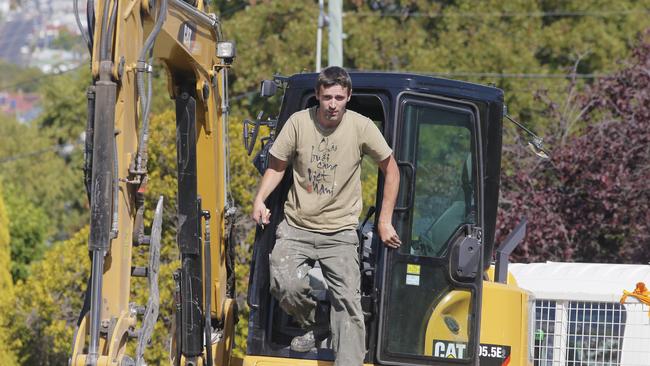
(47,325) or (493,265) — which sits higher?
(493,265)

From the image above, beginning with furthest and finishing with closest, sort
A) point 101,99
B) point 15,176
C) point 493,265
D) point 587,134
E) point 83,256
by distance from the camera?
1. point 15,176
2. point 83,256
3. point 587,134
4. point 493,265
5. point 101,99

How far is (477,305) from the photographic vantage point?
21.9ft

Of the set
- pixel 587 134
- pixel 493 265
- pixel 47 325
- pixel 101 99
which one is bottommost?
pixel 47 325

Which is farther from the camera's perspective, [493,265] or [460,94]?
[493,265]

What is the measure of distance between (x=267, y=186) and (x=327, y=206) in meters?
0.36

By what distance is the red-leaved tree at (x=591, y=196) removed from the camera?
12.9m

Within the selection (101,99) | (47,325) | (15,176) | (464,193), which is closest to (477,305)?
(464,193)

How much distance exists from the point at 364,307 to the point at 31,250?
2799 cm

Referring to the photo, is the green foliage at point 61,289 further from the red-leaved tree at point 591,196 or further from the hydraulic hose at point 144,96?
the hydraulic hose at point 144,96

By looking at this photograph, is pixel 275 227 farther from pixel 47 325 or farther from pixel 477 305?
pixel 47 325

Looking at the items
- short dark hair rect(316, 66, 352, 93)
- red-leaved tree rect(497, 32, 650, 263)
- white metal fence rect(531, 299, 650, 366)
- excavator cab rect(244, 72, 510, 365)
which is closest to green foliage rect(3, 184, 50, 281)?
red-leaved tree rect(497, 32, 650, 263)

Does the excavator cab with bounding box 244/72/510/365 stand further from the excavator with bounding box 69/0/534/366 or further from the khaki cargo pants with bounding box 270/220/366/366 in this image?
the khaki cargo pants with bounding box 270/220/366/366

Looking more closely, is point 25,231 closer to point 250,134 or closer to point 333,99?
point 250,134

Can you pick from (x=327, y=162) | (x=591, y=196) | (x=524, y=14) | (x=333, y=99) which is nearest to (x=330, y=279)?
(x=327, y=162)
